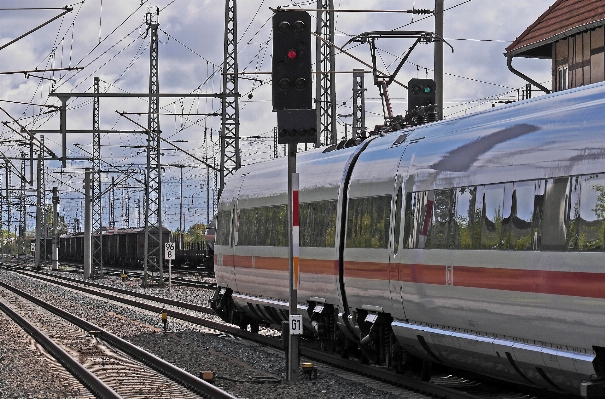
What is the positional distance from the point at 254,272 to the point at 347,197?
5.07 meters

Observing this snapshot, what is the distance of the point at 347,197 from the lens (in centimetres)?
1692

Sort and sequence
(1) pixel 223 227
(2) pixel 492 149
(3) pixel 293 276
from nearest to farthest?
1. (2) pixel 492 149
2. (3) pixel 293 276
3. (1) pixel 223 227

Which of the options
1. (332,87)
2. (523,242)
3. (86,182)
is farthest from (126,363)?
(86,182)

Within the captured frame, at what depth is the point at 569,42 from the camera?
27547 millimetres

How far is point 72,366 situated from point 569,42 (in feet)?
49.8

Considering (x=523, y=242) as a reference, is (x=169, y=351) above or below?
below

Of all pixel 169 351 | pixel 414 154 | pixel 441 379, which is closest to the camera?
pixel 414 154

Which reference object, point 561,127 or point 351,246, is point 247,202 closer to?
point 351,246

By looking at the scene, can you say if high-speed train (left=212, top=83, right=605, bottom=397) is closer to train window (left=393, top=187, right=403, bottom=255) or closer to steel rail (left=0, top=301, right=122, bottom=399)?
train window (left=393, top=187, right=403, bottom=255)

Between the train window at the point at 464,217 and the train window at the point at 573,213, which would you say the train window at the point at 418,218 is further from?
the train window at the point at 573,213

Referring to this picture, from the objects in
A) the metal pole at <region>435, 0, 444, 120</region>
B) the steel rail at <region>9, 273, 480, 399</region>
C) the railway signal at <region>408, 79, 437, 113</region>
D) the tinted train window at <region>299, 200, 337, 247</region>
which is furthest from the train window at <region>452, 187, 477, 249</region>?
the railway signal at <region>408, 79, 437, 113</region>

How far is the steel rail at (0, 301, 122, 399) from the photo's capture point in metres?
15.0

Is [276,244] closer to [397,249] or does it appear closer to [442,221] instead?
[397,249]

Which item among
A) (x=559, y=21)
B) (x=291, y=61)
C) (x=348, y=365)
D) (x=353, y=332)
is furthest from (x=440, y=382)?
(x=559, y=21)
